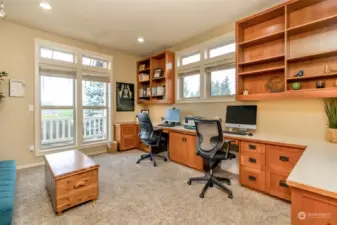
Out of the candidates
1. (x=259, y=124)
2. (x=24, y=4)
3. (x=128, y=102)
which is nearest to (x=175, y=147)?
(x=259, y=124)

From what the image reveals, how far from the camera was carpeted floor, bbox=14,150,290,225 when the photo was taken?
5.74 feet

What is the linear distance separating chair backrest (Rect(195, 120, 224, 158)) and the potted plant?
1245 millimetres

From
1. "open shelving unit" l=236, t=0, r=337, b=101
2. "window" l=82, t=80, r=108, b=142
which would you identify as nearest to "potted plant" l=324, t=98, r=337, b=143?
"open shelving unit" l=236, t=0, r=337, b=101

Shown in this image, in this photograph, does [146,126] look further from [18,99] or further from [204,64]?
[18,99]

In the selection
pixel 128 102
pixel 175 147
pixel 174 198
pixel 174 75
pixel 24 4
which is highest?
pixel 24 4

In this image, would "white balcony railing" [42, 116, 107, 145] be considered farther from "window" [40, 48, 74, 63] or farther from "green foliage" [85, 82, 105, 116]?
"window" [40, 48, 74, 63]

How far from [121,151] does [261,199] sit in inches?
133

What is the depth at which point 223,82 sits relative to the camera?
3.38 metres

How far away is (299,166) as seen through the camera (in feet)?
3.88

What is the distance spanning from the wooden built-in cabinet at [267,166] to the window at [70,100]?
3545 mm

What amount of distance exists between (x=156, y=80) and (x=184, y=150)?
7.33ft

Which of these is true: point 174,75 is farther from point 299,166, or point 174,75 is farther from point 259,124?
point 299,166

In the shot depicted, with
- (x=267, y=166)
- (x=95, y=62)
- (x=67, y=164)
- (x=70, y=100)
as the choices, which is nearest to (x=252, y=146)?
(x=267, y=166)

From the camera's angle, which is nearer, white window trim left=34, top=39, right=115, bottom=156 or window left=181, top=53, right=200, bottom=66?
white window trim left=34, top=39, right=115, bottom=156
